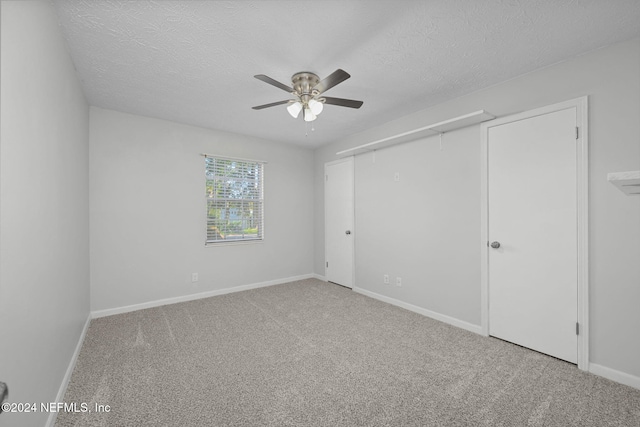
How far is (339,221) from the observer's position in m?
4.73

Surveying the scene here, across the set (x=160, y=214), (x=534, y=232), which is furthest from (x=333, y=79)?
(x=160, y=214)

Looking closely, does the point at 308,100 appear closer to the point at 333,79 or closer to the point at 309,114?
the point at 309,114

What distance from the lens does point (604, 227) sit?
6.91ft

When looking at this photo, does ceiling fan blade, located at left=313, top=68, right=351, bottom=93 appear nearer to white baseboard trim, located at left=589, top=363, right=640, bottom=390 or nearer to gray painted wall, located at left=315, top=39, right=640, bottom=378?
gray painted wall, located at left=315, top=39, right=640, bottom=378

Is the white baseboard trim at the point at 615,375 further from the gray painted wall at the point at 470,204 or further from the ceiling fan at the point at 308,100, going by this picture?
the ceiling fan at the point at 308,100

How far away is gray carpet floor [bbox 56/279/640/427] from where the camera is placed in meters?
1.69

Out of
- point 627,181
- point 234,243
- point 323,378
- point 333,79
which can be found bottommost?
point 323,378

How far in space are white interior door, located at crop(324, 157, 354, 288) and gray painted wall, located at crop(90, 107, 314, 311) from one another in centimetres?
87

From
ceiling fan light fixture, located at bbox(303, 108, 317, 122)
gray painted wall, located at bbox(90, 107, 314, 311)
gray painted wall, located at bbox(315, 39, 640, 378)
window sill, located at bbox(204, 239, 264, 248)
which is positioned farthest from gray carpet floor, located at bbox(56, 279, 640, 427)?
ceiling fan light fixture, located at bbox(303, 108, 317, 122)

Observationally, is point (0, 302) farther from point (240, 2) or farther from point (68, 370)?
point (240, 2)

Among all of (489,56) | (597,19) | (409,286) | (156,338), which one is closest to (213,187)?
(156,338)

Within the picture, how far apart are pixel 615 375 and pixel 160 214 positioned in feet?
15.9

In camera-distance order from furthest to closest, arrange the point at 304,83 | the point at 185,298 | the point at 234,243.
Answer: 1. the point at 234,243
2. the point at 185,298
3. the point at 304,83

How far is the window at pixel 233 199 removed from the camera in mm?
4172
